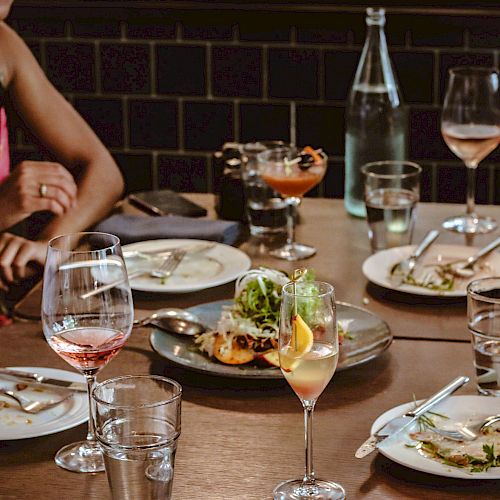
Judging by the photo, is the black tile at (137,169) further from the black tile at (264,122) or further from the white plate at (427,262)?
the white plate at (427,262)

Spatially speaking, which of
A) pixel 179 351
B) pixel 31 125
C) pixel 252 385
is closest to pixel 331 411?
pixel 252 385

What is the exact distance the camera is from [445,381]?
53.8 inches

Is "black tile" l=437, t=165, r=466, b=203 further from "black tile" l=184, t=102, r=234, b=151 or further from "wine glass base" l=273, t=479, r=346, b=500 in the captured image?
"wine glass base" l=273, t=479, r=346, b=500

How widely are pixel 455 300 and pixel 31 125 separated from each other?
5.21ft

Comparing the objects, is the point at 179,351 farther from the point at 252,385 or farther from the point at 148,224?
the point at 148,224

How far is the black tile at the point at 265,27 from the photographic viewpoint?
3217 mm

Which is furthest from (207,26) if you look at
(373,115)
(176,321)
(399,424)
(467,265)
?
(399,424)

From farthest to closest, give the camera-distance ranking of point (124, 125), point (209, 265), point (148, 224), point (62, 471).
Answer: point (124, 125), point (148, 224), point (209, 265), point (62, 471)

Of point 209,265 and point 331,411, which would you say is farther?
point 209,265

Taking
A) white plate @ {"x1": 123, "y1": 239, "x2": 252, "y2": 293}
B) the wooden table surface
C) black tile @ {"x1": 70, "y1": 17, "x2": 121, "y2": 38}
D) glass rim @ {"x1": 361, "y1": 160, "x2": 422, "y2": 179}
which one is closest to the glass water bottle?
glass rim @ {"x1": 361, "y1": 160, "x2": 422, "y2": 179}

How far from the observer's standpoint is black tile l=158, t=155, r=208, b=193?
3422 millimetres

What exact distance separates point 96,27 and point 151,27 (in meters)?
0.17

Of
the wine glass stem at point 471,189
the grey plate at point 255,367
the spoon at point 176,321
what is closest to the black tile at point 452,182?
the wine glass stem at point 471,189

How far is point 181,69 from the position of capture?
10.9ft
